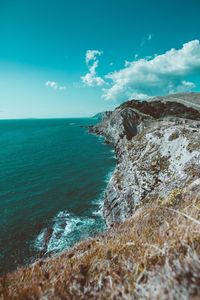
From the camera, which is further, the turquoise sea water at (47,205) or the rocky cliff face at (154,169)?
the turquoise sea water at (47,205)

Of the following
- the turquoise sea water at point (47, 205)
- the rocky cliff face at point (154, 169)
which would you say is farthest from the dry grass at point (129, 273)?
the turquoise sea water at point (47, 205)

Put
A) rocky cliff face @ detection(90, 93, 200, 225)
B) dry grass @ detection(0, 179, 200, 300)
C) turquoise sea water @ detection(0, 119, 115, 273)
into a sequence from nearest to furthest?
A: 1. dry grass @ detection(0, 179, 200, 300)
2. rocky cliff face @ detection(90, 93, 200, 225)
3. turquoise sea water @ detection(0, 119, 115, 273)

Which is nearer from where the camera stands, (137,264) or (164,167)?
(137,264)

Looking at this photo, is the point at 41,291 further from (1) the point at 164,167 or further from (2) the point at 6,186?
(2) the point at 6,186

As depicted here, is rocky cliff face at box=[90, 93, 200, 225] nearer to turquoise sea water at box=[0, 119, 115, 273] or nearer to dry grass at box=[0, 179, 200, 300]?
turquoise sea water at box=[0, 119, 115, 273]

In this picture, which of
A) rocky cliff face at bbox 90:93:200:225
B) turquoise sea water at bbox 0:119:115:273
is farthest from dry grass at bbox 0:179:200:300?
turquoise sea water at bbox 0:119:115:273

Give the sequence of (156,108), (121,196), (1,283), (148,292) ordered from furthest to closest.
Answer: (156,108) → (121,196) → (1,283) → (148,292)

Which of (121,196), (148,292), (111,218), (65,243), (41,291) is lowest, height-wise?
(65,243)

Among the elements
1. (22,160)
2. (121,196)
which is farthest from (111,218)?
(22,160)

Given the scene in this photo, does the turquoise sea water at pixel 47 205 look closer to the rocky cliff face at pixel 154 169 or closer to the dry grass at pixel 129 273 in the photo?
the rocky cliff face at pixel 154 169
